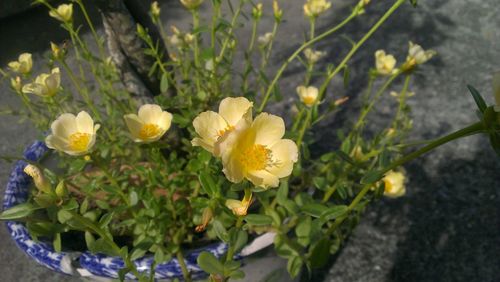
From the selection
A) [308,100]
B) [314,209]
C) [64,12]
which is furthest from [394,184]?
[64,12]

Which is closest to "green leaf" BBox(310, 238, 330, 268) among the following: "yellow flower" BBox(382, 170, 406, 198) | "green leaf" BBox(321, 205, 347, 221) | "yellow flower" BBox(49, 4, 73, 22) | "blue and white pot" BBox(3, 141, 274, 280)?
"green leaf" BBox(321, 205, 347, 221)

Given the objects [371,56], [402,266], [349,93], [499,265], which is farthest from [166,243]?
[371,56]

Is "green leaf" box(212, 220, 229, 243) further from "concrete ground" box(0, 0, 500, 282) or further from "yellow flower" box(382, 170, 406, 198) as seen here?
"yellow flower" box(382, 170, 406, 198)

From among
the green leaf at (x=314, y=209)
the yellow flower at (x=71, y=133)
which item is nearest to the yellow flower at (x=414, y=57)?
the green leaf at (x=314, y=209)

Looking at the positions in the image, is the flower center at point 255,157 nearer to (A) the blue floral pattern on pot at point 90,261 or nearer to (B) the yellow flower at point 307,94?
(A) the blue floral pattern on pot at point 90,261

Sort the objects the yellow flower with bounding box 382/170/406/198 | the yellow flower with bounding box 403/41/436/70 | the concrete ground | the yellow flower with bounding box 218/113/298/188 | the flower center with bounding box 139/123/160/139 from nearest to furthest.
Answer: the yellow flower with bounding box 218/113/298/188 → the flower center with bounding box 139/123/160/139 → the yellow flower with bounding box 403/41/436/70 → the yellow flower with bounding box 382/170/406/198 → the concrete ground

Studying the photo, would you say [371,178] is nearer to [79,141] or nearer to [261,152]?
[261,152]

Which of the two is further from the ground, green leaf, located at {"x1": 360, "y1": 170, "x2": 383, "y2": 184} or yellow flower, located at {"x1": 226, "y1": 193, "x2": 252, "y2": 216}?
yellow flower, located at {"x1": 226, "y1": 193, "x2": 252, "y2": 216}
